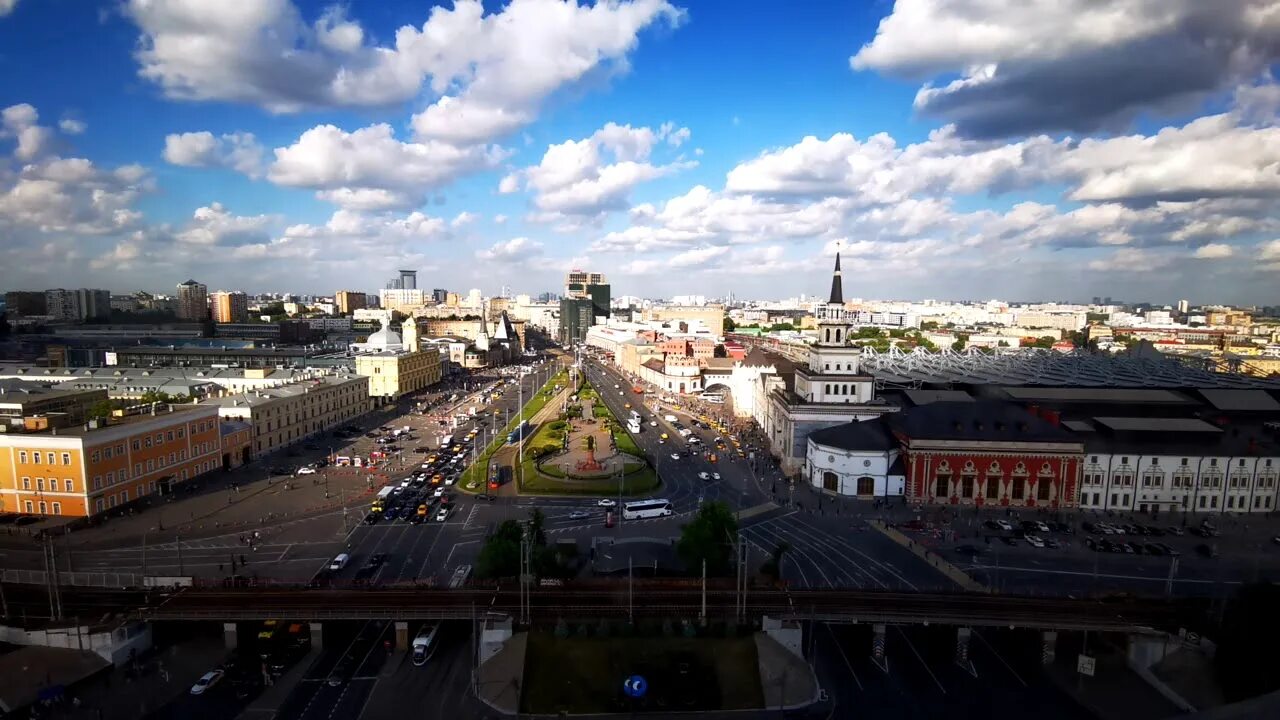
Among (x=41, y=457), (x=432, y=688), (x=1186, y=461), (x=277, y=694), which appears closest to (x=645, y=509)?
(x=432, y=688)

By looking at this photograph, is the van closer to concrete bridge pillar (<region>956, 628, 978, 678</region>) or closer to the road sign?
concrete bridge pillar (<region>956, 628, 978, 678</region>)

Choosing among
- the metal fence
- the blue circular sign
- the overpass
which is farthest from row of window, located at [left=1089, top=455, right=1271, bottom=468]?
the metal fence

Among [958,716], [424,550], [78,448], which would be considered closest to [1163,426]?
[958,716]

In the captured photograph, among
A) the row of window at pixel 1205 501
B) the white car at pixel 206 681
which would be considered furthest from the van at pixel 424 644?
the row of window at pixel 1205 501

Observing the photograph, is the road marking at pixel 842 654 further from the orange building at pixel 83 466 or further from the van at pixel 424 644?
the orange building at pixel 83 466

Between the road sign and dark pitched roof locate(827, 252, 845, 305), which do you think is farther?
dark pitched roof locate(827, 252, 845, 305)

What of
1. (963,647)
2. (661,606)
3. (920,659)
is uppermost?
(661,606)

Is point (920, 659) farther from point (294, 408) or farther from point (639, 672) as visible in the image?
point (294, 408)
